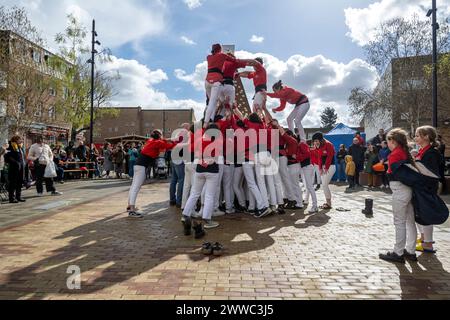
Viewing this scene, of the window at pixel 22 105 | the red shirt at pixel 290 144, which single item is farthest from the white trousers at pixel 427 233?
the window at pixel 22 105

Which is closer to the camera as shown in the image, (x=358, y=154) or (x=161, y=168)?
(x=358, y=154)

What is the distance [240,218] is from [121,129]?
7072 centimetres

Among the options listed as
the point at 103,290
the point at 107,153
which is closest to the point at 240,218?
the point at 103,290

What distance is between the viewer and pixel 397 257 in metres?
4.52

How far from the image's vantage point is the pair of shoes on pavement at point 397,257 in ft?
14.8

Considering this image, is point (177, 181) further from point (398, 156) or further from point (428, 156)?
point (428, 156)

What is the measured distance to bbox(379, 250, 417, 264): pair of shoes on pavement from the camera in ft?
14.8

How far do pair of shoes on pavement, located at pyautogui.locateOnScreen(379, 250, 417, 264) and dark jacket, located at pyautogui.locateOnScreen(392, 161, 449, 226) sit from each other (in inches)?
19.4

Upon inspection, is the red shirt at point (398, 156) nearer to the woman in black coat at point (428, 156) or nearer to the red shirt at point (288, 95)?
→ the woman in black coat at point (428, 156)

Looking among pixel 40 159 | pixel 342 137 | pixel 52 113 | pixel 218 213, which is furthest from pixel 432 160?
pixel 52 113

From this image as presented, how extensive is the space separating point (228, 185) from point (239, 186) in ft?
1.30

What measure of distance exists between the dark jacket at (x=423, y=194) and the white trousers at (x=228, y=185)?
4250 mm

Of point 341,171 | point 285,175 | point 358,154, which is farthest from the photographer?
point 341,171

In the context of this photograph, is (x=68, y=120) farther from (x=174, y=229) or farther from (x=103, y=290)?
(x=103, y=290)
